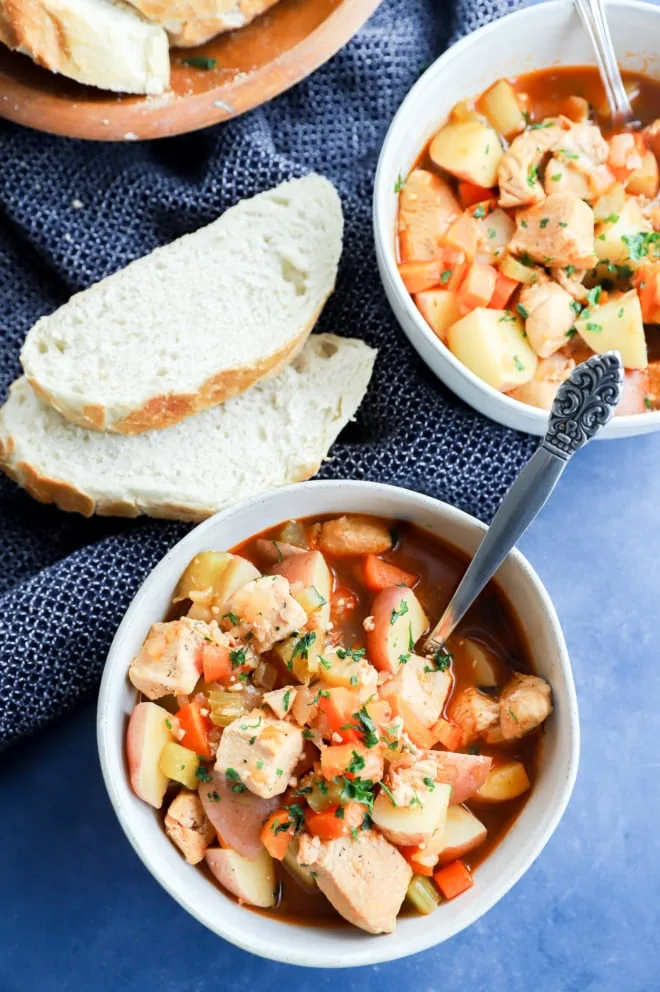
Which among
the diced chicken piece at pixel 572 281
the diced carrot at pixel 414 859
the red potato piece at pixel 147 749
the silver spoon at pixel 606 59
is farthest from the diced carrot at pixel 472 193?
the diced carrot at pixel 414 859

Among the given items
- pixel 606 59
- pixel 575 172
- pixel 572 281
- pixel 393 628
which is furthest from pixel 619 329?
pixel 393 628

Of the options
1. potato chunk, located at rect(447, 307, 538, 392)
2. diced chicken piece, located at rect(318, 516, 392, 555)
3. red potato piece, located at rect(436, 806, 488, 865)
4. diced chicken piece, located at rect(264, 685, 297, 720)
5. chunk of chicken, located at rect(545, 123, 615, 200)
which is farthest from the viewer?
chunk of chicken, located at rect(545, 123, 615, 200)

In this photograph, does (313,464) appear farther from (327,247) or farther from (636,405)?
(636,405)

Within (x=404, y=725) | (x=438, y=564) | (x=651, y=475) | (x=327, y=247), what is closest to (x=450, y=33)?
(x=327, y=247)

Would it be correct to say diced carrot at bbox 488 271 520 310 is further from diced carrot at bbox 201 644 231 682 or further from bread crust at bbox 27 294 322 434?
diced carrot at bbox 201 644 231 682

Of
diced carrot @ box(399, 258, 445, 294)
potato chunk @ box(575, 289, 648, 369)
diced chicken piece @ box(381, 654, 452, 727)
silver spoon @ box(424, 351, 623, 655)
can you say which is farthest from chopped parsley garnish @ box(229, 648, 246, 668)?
potato chunk @ box(575, 289, 648, 369)

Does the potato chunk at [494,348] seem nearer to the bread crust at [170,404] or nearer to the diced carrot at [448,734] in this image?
the bread crust at [170,404]
